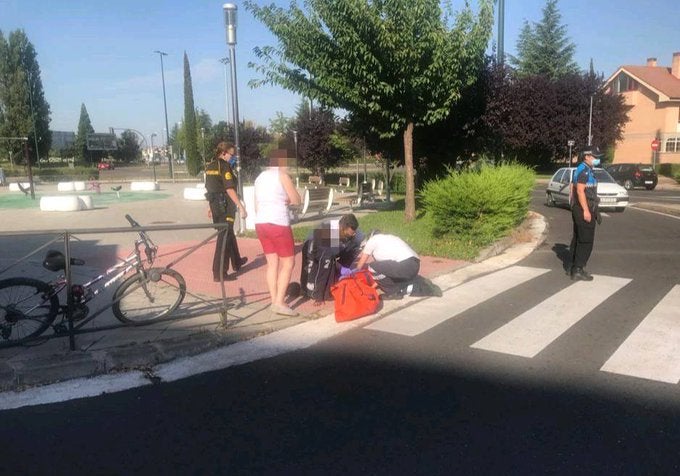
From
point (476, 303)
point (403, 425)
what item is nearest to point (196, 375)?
point (403, 425)

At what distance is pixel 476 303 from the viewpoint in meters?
6.64

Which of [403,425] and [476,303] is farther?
[476,303]

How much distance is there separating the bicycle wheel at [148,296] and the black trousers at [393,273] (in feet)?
7.31

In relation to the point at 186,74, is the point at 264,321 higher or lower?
lower

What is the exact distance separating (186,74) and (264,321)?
2644 inches

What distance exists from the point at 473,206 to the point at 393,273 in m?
4.11

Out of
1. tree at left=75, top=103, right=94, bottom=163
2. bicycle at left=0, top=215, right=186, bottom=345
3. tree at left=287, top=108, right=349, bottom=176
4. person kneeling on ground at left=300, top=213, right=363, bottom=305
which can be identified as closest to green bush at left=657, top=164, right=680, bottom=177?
tree at left=287, top=108, right=349, bottom=176

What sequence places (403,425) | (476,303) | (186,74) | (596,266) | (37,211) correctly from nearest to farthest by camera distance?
(403,425), (476,303), (596,266), (37,211), (186,74)

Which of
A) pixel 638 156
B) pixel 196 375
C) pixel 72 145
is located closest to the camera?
pixel 196 375

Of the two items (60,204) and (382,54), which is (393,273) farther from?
(60,204)

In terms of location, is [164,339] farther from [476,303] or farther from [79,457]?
[476,303]

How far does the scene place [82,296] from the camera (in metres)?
5.20

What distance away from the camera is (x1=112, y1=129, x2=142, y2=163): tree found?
305 ft

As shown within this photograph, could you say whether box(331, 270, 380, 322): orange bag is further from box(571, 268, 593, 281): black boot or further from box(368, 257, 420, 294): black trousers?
box(571, 268, 593, 281): black boot
